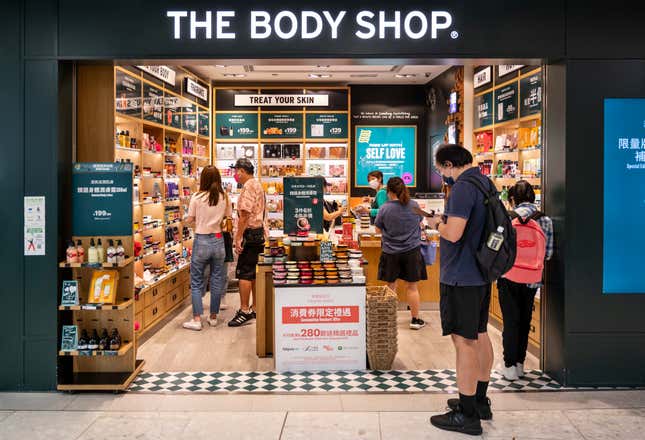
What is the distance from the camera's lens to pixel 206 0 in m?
4.74

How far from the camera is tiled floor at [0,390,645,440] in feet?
12.9

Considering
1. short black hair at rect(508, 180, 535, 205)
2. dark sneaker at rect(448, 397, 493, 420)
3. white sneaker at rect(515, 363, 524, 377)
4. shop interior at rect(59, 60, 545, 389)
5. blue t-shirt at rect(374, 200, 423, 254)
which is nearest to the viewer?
dark sneaker at rect(448, 397, 493, 420)

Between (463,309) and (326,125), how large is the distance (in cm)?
763

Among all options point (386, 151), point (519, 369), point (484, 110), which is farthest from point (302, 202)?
point (386, 151)

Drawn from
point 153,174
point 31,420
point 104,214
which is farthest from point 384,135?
point 31,420

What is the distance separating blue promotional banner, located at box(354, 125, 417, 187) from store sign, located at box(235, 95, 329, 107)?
0.98 metres

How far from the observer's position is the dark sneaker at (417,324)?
684 cm

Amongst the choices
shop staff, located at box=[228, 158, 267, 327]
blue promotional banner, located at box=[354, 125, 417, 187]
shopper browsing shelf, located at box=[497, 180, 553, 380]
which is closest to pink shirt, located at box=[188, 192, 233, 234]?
shop staff, located at box=[228, 158, 267, 327]

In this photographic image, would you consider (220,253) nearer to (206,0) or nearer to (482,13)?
(206,0)

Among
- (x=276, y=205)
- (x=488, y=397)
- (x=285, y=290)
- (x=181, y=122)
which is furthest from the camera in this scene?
(x=276, y=205)

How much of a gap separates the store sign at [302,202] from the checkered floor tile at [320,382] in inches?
61.0

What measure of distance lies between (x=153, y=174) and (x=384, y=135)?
5.44m

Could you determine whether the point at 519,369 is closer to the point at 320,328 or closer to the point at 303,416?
the point at 320,328

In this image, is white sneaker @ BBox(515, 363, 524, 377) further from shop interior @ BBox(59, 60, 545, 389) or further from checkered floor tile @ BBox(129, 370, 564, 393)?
shop interior @ BBox(59, 60, 545, 389)
